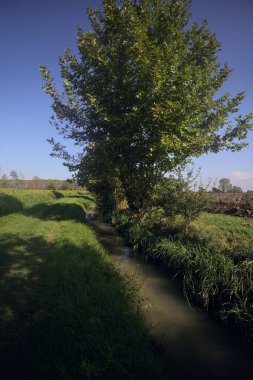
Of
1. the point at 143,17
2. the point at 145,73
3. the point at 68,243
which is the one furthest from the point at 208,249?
the point at 143,17

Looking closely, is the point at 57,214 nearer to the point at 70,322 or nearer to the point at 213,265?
the point at 213,265

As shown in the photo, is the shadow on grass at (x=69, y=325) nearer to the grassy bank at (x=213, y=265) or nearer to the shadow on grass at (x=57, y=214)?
the grassy bank at (x=213, y=265)

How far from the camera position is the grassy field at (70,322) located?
4.04m

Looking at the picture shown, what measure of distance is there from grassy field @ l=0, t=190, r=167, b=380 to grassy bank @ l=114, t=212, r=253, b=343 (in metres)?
2.10

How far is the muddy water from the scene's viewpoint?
4859 millimetres

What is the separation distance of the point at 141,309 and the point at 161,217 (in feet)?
25.8

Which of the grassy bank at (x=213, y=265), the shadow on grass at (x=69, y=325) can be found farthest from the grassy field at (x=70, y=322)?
the grassy bank at (x=213, y=265)

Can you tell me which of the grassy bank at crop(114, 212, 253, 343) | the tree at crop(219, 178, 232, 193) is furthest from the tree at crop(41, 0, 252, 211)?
→ the tree at crop(219, 178, 232, 193)

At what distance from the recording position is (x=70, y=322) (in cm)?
506

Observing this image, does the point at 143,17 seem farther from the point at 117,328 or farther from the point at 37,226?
the point at 117,328

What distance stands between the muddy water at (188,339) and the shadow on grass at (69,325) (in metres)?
0.73

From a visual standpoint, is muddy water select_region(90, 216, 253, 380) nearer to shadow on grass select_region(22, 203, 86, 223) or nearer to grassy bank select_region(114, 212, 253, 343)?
grassy bank select_region(114, 212, 253, 343)

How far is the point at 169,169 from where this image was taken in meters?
13.9

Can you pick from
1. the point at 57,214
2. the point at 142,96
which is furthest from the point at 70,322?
the point at 57,214
